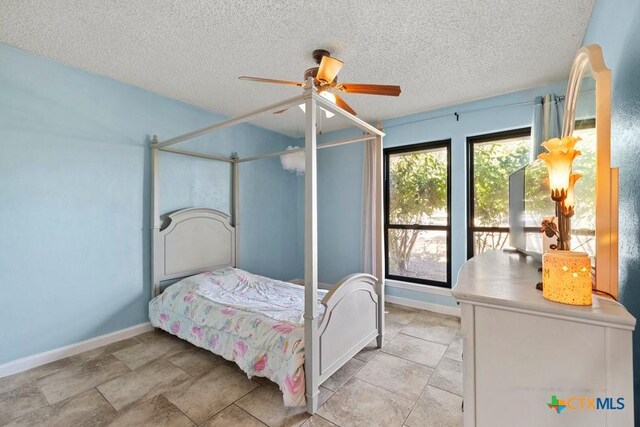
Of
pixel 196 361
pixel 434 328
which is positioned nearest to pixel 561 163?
pixel 434 328

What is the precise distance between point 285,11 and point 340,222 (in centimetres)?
288

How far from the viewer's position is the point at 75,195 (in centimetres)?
239

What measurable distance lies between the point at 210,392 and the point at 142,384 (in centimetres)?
53

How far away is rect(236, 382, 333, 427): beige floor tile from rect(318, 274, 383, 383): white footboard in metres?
0.22

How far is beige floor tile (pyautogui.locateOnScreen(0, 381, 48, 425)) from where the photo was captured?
5.50ft

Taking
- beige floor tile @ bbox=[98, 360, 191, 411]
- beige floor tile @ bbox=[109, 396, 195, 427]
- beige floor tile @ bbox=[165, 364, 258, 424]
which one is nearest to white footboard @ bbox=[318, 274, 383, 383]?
beige floor tile @ bbox=[165, 364, 258, 424]

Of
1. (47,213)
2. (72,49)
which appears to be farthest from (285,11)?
(47,213)

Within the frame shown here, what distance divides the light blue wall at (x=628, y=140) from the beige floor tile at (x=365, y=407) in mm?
1142

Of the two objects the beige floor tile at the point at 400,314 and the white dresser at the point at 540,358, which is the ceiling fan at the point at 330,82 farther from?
the beige floor tile at the point at 400,314

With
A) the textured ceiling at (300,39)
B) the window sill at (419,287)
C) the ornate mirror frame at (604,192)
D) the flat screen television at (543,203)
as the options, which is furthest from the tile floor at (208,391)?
the textured ceiling at (300,39)

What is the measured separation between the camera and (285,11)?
1728 mm

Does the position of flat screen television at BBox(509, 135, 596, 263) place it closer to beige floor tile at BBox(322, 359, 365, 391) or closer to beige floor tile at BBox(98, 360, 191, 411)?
beige floor tile at BBox(322, 359, 365, 391)

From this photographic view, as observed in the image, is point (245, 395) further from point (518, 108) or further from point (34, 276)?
point (518, 108)

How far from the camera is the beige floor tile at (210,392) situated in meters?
1.73
